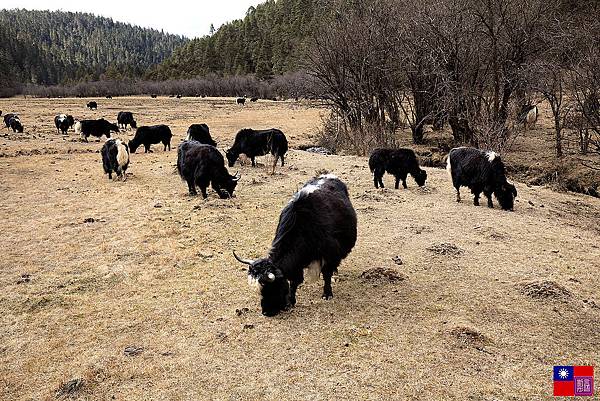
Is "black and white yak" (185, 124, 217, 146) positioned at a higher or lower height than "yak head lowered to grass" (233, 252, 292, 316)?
higher

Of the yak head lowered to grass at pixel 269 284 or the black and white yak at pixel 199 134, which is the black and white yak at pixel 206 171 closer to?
the black and white yak at pixel 199 134

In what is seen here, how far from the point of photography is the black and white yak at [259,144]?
15.0 m

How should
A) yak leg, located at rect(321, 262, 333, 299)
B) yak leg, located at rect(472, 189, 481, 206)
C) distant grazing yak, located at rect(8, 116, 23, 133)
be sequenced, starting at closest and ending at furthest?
yak leg, located at rect(321, 262, 333, 299) < yak leg, located at rect(472, 189, 481, 206) < distant grazing yak, located at rect(8, 116, 23, 133)

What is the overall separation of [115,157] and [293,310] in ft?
33.7

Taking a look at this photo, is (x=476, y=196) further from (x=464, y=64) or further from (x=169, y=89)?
(x=169, y=89)

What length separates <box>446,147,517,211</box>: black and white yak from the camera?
33.8ft

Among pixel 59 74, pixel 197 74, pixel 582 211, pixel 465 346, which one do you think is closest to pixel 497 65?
pixel 582 211

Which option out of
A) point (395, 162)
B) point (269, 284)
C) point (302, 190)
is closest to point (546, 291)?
point (302, 190)

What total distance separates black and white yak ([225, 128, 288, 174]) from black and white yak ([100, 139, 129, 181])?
3.62 meters

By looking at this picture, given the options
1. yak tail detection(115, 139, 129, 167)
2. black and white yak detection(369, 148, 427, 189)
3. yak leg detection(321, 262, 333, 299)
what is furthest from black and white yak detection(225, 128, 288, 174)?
yak leg detection(321, 262, 333, 299)

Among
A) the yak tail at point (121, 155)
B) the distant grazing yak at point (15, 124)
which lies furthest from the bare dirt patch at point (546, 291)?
the distant grazing yak at point (15, 124)

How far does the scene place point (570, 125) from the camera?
62.1 feet

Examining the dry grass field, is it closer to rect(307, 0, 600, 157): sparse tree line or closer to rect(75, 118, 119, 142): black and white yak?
rect(307, 0, 600, 157): sparse tree line

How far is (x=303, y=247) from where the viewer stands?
5.74 meters
